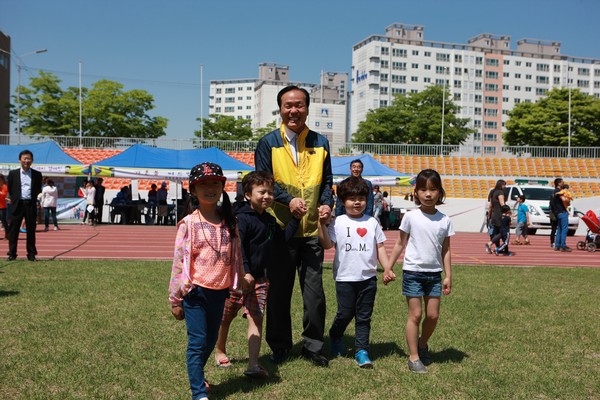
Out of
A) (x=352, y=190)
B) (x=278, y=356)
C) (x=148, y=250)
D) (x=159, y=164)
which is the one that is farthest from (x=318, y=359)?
(x=159, y=164)

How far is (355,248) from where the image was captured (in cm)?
550

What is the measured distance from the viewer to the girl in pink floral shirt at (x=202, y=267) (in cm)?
431

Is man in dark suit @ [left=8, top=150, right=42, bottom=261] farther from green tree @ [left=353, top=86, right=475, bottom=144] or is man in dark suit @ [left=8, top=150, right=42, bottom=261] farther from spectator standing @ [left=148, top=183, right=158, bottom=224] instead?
green tree @ [left=353, top=86, right=475, bottom=144]

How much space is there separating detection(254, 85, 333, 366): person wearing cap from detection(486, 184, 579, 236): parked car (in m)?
21.1

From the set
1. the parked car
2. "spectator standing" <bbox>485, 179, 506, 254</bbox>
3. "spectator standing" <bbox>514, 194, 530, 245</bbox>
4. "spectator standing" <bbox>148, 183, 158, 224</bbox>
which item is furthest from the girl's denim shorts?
"spectator standing" <bbox>148, 183, 158, 224</bbox>

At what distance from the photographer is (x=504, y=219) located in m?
16.7

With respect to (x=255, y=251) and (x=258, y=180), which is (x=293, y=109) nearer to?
(x=258, y=180)

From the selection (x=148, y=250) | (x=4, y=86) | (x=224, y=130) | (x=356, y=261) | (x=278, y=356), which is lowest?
(x=148, y=250)

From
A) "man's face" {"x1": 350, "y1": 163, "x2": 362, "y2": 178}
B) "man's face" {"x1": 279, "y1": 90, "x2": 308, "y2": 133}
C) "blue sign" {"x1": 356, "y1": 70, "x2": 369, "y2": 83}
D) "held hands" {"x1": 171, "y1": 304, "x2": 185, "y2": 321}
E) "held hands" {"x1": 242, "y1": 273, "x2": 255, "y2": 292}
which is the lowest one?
"held hands" {"x1": 171, "y1": 304, "x2": 185, "y2": 321}

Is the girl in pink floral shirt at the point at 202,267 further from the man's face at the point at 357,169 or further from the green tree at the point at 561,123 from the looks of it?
the green tree at the point at 561,123

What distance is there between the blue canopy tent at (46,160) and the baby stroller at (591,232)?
18.3 m

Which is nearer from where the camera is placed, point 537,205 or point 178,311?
point 178,311

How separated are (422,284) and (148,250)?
38.3 ft

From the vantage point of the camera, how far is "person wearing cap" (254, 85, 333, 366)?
5.35 metres
